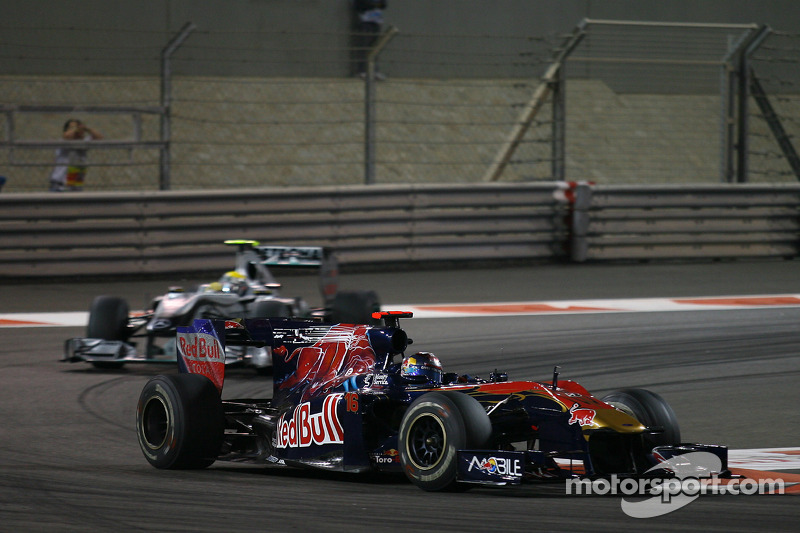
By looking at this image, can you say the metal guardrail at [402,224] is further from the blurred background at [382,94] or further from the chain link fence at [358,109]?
the chain link fence at [358,109]

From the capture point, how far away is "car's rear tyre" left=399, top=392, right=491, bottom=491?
225 inches

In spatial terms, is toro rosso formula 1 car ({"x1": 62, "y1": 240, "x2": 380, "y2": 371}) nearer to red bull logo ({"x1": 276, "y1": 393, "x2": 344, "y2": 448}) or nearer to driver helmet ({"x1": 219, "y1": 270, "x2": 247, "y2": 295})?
driver helmet ({"x1": 219, "y1": 270, "x2": 247, "y2": 295})

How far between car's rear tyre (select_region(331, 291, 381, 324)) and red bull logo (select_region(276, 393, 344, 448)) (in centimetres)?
359

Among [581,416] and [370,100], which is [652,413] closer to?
[581,416]

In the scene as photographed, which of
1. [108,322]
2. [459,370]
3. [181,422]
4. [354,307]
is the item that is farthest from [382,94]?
[181,422]

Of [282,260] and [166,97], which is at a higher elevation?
[166,97]

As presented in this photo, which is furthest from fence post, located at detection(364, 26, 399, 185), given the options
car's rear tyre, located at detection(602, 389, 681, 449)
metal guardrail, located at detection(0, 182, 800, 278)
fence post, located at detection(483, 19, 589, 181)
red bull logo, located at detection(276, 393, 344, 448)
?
car's rear tyre, located at detection(602, 389, 681, 449)

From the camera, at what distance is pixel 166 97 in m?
15.4

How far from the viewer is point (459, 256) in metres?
16.6

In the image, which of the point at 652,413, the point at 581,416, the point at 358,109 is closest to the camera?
the point at 581,416

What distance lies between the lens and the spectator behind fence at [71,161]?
15.8 metres

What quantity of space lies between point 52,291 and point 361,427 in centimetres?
901

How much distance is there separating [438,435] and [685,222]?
40.4 feet

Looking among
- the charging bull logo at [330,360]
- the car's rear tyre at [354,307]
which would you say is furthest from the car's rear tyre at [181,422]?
the car's rear tyre at [354,307]
